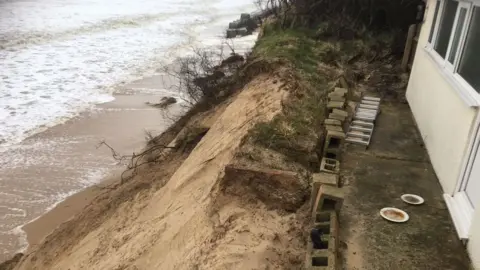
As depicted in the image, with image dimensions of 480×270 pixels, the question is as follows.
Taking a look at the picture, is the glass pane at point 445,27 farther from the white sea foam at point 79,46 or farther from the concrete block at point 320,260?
the white sea foam at point 79,46

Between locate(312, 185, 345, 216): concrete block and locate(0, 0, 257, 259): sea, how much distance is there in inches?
247

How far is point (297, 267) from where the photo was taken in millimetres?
4309

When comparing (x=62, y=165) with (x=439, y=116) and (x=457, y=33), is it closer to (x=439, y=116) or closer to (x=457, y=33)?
(x=439, y=116)

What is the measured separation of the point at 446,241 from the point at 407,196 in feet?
2.99

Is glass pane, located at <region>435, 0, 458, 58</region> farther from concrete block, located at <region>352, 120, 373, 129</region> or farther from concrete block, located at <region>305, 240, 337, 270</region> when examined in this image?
concrete block, located at <region>305, 240, 337, 270</region>

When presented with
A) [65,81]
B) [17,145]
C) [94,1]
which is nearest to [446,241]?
[17,145]

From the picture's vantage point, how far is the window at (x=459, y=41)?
16.9ft

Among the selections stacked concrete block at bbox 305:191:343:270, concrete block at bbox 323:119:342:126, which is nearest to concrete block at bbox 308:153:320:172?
concrete block at bbox 323:119:342:126

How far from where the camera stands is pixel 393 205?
5188 mm

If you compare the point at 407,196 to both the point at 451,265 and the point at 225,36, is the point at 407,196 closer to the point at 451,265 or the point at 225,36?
the point at 451,265

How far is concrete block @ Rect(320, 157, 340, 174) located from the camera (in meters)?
5.59

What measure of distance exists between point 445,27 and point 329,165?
333 centimetres

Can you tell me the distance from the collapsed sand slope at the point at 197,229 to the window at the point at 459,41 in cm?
283

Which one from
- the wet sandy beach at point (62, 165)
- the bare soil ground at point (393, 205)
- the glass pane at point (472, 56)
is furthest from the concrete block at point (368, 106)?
the wet sandy beach at point (62, 165)
